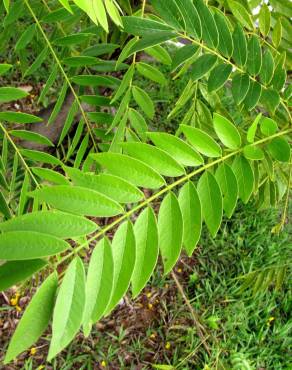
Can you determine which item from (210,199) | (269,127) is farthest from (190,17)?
(210,199)

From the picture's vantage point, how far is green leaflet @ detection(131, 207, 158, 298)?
2.14ft

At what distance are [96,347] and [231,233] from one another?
1.12m

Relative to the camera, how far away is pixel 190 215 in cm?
76

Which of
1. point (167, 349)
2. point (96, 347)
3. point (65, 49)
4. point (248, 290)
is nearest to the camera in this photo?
point (65, 49)

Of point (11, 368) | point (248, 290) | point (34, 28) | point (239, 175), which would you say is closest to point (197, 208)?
point (239, 175)

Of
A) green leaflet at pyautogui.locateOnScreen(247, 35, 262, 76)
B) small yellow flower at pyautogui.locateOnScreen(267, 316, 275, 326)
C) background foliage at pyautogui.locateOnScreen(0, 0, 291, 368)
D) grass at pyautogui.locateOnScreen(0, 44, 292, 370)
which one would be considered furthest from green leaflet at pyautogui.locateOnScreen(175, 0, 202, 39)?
small yellow flower at pyautogui.locateOnScreen(267, 316, 275, 326)

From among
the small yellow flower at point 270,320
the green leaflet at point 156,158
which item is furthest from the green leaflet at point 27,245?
→ the small yellow flower at point 270,320

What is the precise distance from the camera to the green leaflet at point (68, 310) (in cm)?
55

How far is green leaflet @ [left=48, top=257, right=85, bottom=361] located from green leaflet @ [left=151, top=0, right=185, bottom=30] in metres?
0.56

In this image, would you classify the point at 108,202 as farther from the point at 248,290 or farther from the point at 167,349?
the point at 248,290

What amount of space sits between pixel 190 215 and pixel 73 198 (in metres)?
0.23

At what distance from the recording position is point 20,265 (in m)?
0.56

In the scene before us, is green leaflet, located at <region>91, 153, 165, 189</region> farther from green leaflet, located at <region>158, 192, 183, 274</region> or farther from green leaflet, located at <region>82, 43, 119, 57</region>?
green leaflet, located at <region>82, 43, 119, 57</region>

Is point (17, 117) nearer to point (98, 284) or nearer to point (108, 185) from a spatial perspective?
point (108, 185)
